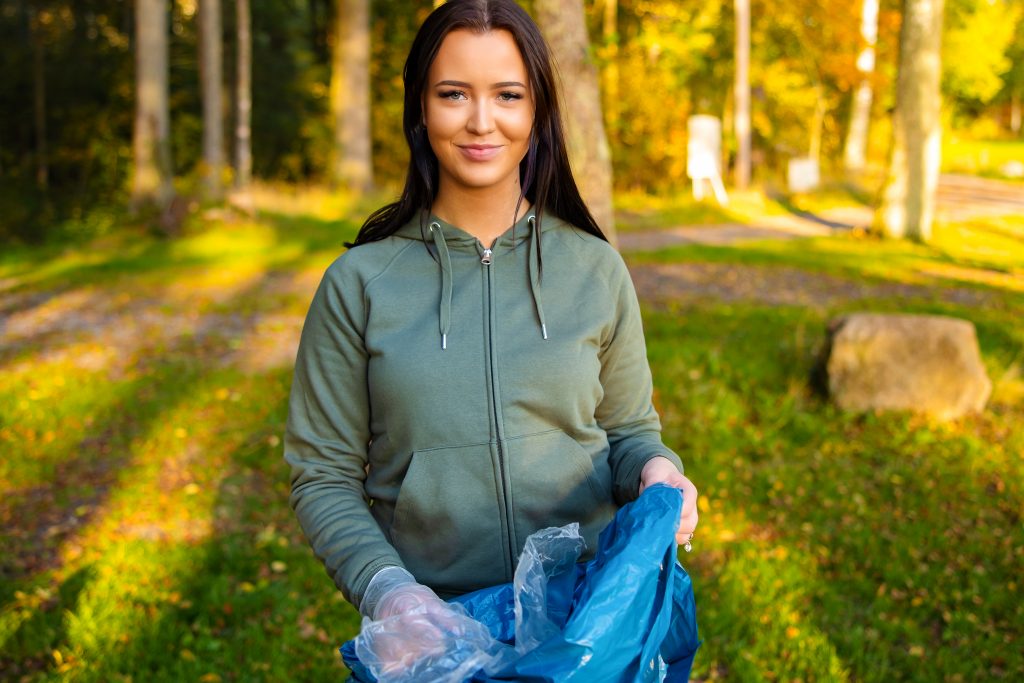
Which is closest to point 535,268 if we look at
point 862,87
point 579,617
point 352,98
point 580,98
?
point 579,617

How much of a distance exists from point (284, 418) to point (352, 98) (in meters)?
14.6

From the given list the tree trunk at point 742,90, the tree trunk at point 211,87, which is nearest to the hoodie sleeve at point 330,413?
the tree trunk at point 211,87

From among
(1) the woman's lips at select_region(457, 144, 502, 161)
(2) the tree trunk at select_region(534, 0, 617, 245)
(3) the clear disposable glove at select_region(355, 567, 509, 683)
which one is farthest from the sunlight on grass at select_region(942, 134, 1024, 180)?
(3) the clear disposable glove at select_region(355, 567, 509, 683)

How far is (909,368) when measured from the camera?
657 centimetres

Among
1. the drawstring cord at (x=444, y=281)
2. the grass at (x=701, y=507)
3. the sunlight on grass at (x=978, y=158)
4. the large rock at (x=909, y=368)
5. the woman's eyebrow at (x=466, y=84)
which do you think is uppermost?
the sunlight on grass at (x=978, y=158)

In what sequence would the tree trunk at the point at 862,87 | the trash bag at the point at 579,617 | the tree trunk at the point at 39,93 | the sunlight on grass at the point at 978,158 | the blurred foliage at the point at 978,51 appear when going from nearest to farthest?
1. the trash bag at the point at 579,617
2. the tree trunk at the point at 39,93
3. the tree trunk at the point at 862,87
4. the sunlight on grass at the point at 978,158
5. the blurred foliage at the point at 978,51

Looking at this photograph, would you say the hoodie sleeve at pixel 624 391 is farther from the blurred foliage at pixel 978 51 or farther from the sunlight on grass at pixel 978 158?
the blurred foliage at pixel 978 51

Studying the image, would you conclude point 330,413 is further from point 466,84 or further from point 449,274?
point 466,84

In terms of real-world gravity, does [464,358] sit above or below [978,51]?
below

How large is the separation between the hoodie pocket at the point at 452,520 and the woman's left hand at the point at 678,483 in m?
0.31

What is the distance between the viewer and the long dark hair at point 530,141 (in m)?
1.88

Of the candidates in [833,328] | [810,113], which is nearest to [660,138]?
[810,113]

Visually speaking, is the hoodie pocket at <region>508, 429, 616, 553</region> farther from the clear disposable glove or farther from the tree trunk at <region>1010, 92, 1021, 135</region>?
the tree trunk at <region>1010, 92, 1021, 135</region>

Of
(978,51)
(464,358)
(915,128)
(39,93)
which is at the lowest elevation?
(464,358)
